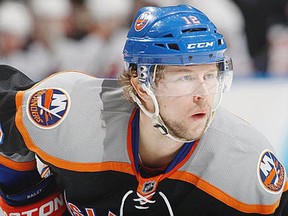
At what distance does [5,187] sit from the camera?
2314 millimetres

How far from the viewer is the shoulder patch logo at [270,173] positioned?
6.29 feet

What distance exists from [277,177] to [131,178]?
375mm

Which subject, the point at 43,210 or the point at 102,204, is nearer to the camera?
the point at 102,204

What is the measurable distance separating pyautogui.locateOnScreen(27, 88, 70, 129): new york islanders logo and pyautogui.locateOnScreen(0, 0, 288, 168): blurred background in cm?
195

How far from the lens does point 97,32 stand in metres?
4.52

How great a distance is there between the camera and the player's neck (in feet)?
6.65

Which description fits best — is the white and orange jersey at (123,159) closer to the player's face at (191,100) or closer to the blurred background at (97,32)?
the player's face at (191,100)

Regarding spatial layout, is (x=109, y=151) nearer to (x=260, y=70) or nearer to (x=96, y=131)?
(x=96, y=131)

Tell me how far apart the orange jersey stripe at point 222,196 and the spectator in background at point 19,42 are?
2519 mm

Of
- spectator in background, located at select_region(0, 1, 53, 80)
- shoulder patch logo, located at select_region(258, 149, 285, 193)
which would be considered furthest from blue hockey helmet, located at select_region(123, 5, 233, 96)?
spectator in background, located at select_region(0, 1, 53, 80)

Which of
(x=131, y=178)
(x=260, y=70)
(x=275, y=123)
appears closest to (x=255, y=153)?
(x=131, y=178)

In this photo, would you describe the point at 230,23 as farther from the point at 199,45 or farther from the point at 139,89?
the point at 199,45

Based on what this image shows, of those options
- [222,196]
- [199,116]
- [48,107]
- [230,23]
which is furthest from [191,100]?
[230,23]

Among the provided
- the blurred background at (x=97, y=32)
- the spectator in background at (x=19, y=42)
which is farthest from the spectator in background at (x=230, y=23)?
the spectator in background at (x=19, y=42)
